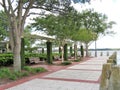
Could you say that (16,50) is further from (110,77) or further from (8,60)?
(110,77)

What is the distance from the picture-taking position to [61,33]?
23172 millimetres

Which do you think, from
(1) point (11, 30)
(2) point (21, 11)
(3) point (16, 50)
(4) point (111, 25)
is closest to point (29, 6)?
(2) point (21, 11)

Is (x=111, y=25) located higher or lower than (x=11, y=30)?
higher

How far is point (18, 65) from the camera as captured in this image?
1322 centimetres

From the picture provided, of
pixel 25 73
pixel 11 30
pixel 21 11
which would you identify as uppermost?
pixel 21 11

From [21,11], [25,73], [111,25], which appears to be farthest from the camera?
[111,25]

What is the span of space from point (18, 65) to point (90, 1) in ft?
18.4

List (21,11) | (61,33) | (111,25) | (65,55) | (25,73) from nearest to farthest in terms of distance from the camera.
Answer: (25,73)
(21,11)
(61,33)
(65,55)
(111,25)

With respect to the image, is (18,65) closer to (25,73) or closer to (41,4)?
(25,73)

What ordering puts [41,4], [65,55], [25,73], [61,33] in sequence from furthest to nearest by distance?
[65,55] < [61,33] < [41,4] < [25,73]

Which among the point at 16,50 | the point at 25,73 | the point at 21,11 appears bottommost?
the point at 25,73

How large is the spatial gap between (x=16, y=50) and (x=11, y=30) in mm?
1214

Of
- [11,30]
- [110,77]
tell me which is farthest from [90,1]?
[110,77]

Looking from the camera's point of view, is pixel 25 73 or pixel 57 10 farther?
pixel 57 10
